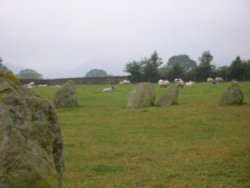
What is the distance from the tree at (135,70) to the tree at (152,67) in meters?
0.59

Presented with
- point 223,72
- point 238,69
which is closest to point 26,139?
point 238,69

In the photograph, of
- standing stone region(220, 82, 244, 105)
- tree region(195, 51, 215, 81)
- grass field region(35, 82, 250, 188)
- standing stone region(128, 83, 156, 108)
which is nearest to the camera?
grass field region(35, 82, 250, 188)

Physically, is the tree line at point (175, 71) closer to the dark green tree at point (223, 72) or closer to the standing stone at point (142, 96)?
the dark green tree at point (223, 72)

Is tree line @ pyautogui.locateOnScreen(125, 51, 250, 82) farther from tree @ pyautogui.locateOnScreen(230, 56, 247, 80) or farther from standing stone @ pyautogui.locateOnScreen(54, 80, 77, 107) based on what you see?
standing stone @ pyautogui.locateOnScreen(54, 80, 77, 107)

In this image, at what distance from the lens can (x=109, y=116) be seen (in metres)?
20.0

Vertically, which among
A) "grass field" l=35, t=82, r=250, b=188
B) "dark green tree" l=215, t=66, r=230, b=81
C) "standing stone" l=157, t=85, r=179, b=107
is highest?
"dark green tree" l=215, t=66, r=230, b=81

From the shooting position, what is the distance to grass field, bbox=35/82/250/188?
8695 millimetres

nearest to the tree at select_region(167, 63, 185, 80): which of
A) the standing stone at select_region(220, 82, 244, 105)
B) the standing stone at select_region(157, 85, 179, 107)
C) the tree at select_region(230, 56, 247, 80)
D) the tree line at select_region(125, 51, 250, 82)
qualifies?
the tree line at select_region(125, 51, 250, 82)

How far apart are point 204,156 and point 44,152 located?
5.37 metres

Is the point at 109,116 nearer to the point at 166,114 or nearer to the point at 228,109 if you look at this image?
the point at 166,114

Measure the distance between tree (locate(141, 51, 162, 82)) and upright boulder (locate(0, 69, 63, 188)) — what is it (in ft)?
175

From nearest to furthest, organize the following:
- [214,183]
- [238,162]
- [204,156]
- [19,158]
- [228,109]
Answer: [19,158], [214,183], [238,162], [204,156], [228,109]

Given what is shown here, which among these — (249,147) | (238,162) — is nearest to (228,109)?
(249,147)

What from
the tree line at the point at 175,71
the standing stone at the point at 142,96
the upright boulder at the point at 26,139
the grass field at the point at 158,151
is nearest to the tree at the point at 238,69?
the tree line at the point at 175,71
